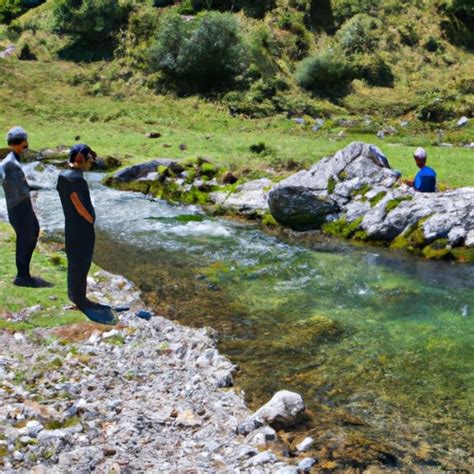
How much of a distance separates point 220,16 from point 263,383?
4159 centimetres

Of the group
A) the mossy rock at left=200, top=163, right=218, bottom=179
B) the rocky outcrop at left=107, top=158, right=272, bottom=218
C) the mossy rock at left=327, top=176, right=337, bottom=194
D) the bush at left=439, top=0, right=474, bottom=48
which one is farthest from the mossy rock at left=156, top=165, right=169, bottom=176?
the bush at left=439, top=0, right=474, bottom=48

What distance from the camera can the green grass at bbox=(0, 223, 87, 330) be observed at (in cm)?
1223

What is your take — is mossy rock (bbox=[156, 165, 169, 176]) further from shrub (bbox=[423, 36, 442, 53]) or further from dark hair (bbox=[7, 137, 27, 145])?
shrub (bbox=[423, 36, 442, 53])

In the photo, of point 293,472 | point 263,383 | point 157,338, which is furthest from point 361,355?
point 293,472

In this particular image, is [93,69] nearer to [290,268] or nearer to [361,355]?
[290,268]

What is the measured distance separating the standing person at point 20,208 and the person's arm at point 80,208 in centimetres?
177

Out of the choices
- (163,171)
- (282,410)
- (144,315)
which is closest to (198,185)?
(163,171)

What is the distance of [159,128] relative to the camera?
40.2 meters

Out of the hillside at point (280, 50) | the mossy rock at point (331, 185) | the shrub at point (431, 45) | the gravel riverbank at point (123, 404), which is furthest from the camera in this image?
the shrub at point (431, 45)

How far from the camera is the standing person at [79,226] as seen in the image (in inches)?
471

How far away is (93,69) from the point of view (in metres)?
52.8

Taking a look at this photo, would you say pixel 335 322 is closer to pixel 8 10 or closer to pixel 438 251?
pixel 438 251

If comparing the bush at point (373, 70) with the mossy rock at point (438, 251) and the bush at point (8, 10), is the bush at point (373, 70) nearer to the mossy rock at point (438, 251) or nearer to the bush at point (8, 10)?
the mossy rock at point (438, 251)

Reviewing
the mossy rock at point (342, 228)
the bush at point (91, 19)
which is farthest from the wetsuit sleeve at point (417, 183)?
the bush at point (91, 19)
